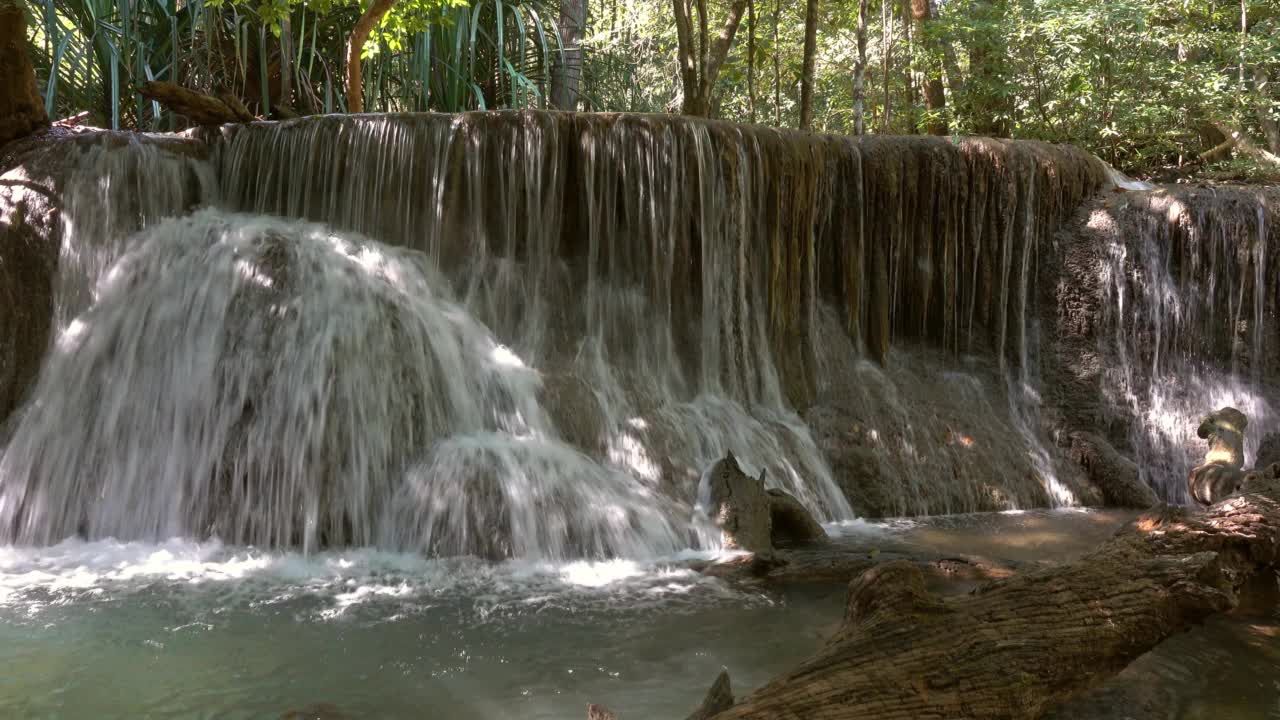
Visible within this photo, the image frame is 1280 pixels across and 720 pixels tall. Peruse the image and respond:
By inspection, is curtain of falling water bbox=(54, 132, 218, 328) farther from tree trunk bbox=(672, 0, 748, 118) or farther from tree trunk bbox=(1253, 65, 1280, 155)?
tree trunk bbox=(1253, 65, 1280, 155)

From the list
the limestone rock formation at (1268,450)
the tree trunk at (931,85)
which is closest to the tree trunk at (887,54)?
the tree trunk at (931,85)

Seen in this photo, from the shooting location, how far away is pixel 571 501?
254 inches

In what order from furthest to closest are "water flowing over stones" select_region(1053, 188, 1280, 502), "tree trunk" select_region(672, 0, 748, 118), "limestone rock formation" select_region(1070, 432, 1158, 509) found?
"tree trunk" select_region(672, 0, 748, 118), "water flowing over stones" select_region(1053, 188, 1280, 502), "limestone rock formation" select_region(1070, 432, 1158, 509)

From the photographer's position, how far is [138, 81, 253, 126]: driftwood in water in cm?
888

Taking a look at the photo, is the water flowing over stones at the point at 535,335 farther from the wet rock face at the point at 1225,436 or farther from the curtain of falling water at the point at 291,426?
the wet rock face at the point at 1225,436

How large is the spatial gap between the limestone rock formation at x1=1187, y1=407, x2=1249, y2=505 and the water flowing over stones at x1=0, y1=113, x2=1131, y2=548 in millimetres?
1191

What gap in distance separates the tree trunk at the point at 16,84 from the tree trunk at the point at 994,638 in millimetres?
7969

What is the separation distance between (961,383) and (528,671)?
21.3ft

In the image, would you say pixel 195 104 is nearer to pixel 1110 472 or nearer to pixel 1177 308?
pixel 1110 472

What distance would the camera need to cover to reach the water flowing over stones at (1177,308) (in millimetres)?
9523

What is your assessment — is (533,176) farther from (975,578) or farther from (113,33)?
(113,33)

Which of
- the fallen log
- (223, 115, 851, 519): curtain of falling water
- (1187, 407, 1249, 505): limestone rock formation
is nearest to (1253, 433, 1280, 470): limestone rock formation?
(1187, 407, 1249, 505): limestone rock formation

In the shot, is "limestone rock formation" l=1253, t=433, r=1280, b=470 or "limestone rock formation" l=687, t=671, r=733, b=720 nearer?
"limestone rock formation" l=687, t=671, r=733, b=720

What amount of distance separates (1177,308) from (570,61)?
29.7ft
